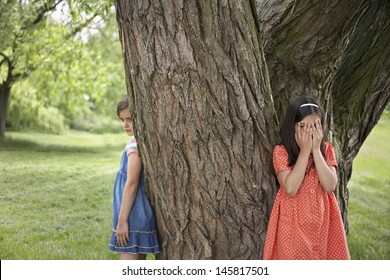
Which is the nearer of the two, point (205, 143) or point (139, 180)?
point (205, 143)

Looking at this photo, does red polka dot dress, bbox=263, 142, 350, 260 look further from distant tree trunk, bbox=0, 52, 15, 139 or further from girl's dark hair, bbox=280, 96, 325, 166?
distant tree trunk, bbox=0, 52, 15, 139

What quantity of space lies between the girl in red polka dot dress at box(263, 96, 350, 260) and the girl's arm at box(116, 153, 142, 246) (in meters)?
0.62

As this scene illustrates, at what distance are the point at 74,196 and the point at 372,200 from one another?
2998 millimetres

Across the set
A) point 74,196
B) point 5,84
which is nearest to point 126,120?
point 74,196

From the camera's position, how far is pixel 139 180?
2402 millimetres

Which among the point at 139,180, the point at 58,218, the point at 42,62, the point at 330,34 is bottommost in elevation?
the point at 58,218

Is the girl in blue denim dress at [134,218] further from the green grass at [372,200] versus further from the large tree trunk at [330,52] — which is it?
the green grass at [372,200]

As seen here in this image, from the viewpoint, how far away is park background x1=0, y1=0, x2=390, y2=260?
147 inches

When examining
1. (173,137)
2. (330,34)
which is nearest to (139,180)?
(173,137)

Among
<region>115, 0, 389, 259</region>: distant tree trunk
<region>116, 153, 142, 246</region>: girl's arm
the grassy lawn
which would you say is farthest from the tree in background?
<region>115, 0, 389, 259</region>: distant tree trunk

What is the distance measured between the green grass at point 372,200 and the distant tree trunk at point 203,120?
1.91m

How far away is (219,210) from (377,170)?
413cm
